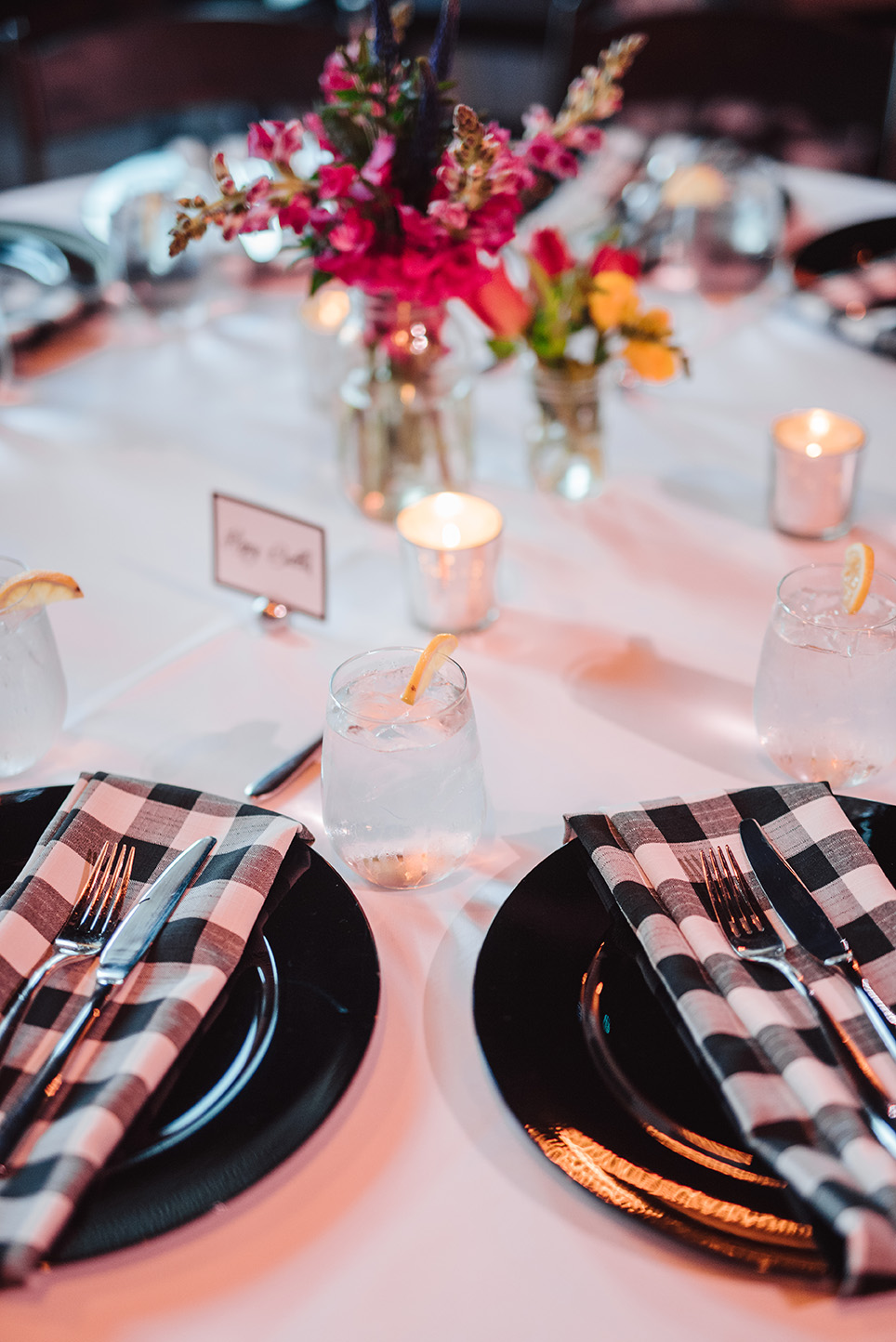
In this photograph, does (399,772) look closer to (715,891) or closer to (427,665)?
(427,665)

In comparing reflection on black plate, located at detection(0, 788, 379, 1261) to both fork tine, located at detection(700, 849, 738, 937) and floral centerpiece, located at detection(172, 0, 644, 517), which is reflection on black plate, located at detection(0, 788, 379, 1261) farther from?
floral centerpiece, located at detection(172, 0, 644, 517)

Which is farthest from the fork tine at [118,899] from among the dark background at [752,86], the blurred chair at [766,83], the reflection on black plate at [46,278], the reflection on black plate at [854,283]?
the blurred chair at [766,83]

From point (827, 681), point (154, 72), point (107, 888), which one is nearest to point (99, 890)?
point (107, 888)

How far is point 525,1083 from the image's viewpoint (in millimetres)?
602

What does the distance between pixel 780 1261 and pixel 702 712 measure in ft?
1.66

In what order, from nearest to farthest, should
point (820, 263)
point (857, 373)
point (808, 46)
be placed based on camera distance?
point (857, 373), point (820, 263), point (808, 46)

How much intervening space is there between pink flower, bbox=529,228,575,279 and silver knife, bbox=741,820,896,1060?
26.4 inches

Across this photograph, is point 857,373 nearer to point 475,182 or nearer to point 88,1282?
point 475,182

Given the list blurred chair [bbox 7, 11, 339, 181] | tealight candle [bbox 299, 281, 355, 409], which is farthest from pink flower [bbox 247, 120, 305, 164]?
blurred chair [bbox 7, 11, 339, 181]

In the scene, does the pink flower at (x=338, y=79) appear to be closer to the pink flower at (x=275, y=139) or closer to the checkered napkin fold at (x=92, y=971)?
the pink flower at (x=275, y=139)

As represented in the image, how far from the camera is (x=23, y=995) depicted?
632 mm

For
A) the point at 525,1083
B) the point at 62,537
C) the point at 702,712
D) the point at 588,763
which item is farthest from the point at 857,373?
the point at 525,1083

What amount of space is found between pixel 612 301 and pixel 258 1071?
0.81 metres

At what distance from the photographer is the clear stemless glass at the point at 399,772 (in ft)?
2.32
